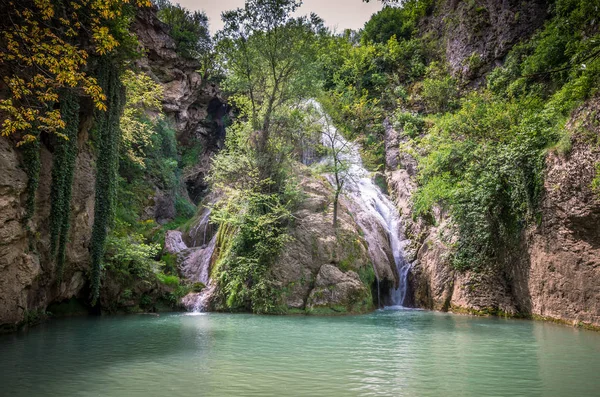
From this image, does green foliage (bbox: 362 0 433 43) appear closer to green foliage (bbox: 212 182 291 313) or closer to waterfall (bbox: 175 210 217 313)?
green foliage (bbox: 212 182 291 313)

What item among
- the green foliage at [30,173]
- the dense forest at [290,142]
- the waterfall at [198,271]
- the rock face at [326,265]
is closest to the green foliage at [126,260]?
the dense forest at [290,142]

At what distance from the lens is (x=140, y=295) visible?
660 inches

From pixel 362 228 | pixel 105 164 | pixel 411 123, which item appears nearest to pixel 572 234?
pixel 362 228

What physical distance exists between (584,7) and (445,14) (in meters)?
14.6

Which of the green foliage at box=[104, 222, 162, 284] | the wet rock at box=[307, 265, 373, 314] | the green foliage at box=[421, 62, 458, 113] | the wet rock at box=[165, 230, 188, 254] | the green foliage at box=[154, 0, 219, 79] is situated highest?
the green foliage at box=[154, 0, 219, 79]

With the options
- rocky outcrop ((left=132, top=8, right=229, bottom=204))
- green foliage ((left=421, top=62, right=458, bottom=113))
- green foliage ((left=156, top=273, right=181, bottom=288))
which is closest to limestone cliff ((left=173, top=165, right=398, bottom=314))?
green foliage ((left=156, top=273, right=181, bottom=288))

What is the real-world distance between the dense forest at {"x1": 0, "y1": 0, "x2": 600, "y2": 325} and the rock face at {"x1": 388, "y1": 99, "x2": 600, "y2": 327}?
0.57 feet

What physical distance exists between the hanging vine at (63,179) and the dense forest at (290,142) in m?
0.05

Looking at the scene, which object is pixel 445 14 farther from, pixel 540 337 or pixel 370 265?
pixel 540 337

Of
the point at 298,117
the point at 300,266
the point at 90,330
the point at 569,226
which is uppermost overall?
the point at 298,117

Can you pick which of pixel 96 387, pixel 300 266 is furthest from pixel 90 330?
pixel 300 266

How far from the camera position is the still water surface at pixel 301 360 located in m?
5.59

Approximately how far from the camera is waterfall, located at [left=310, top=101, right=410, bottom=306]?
19.9 metres

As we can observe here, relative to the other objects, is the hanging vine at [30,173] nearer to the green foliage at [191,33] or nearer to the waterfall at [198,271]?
the waterfall at [198,271]
